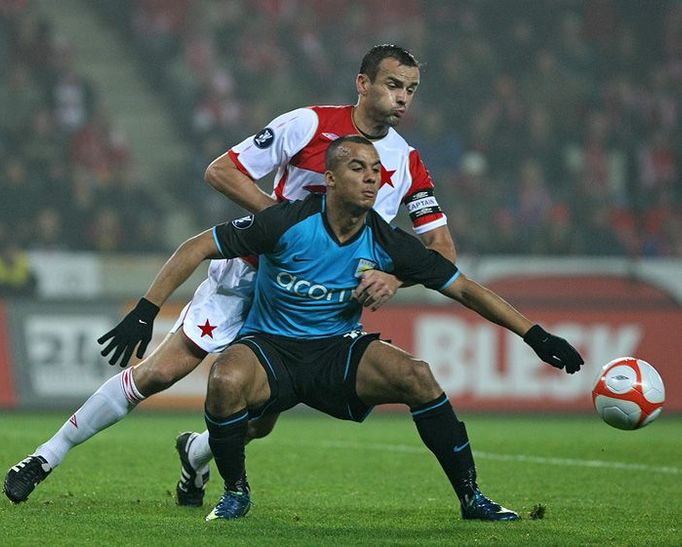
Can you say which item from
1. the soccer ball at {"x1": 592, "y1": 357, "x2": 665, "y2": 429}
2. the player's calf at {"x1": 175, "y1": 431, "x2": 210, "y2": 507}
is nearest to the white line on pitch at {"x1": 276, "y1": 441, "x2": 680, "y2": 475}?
the soccer ball at {"x1": 592, "y1": 357, "x2": 665, "y2": 429}

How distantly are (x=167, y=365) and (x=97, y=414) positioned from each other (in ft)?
1.36

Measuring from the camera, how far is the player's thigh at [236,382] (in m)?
5.40

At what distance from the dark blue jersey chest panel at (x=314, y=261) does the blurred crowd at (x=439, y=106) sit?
9.30m

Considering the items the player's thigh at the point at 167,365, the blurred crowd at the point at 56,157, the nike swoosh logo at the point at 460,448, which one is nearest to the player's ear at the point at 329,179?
the player's thigh at the point at 167,365

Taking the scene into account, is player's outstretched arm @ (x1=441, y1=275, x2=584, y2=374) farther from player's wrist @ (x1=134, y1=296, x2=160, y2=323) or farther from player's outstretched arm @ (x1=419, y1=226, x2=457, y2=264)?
player's wrist @ (x1=134, y1=296, x2=160, y2=323)

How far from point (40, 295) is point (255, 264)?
8.20m

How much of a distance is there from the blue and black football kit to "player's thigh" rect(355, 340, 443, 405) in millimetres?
48

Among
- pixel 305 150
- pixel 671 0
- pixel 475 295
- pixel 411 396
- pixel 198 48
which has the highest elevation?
pixel 671 0

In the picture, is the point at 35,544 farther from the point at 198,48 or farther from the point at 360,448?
the point at 198,48

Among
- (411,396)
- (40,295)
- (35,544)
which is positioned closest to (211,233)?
(411,396)

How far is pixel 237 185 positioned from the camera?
6.03 m

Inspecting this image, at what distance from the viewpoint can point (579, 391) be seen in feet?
42.1

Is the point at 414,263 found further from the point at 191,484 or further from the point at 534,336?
the point at 191,484

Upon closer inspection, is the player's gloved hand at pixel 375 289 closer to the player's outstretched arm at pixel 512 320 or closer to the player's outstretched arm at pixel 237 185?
the player's outstretched arm at pixel 512 320
